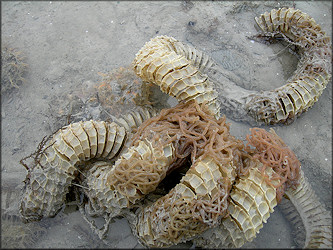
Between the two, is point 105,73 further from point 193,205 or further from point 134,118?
point 193,205

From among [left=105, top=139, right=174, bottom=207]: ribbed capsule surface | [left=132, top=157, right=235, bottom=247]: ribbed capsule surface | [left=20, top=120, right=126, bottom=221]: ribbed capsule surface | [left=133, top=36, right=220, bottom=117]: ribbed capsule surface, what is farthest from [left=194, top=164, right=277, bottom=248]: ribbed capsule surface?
[left=20, top=120, right=126, bottom=221]: ribbed capsule surface

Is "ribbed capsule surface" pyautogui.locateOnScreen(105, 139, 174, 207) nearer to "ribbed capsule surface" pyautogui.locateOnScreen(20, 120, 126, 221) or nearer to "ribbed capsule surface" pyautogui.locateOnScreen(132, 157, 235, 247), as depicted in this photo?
"ribbed capsule surface" pyautogui.locateOnScreen(132, 157, 235, 247)

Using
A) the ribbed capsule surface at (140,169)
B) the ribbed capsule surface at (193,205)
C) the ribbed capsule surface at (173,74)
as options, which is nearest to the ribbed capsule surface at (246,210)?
the ribbed capsule surface at (193,205)

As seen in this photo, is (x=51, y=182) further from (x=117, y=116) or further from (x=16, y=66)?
(x=16, y=66)

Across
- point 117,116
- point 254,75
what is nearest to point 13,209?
point 117,116

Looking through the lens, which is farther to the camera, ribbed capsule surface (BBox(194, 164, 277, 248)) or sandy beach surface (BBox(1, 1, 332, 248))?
sandy beach surface (BBox(1, 1, 332, 248))

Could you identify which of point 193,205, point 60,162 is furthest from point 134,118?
point 193,205
